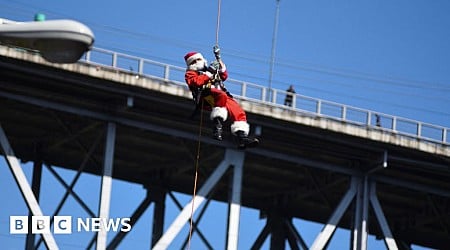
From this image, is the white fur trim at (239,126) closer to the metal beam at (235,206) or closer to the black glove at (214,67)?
the black glove at (214,67)

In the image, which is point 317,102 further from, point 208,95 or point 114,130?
point 208,95

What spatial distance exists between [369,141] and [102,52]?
11.2m

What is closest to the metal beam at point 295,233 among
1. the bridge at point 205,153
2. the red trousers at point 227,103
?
the bridge at point 205,153

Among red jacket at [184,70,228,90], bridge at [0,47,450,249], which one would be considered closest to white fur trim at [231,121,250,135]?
red jacket at [184,70,228,90]

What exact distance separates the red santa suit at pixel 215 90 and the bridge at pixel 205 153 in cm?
1389

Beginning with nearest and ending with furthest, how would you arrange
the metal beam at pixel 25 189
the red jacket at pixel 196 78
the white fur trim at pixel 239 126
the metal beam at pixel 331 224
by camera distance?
the red jacket at pixel 196 78 < the white fur trim at pixel 239 126 < the metal beam at pixel 25 189 < the metal beam at pixel 331 224

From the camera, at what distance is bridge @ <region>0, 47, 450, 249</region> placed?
1742 inches


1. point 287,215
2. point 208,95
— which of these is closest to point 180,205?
point 287,215

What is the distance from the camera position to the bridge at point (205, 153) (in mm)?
44250

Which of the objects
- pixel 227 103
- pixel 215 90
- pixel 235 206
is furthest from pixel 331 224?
pixel 215 90

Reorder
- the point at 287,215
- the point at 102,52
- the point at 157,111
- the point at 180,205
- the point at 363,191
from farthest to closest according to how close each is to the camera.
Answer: the point at 287,215, the point at 180,205, the point at 363,191, the point at 157,111, the point at 102,52

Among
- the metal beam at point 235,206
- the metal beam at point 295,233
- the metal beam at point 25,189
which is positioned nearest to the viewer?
the metal beam at point 25,189

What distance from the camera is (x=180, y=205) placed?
54906 mm

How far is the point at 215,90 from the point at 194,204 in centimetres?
1920
